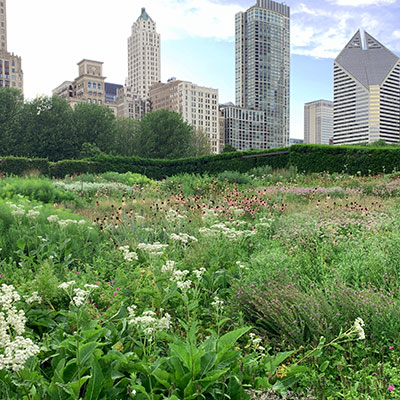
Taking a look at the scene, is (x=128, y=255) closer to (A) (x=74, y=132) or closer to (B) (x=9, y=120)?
(B) (x=9, y=120)

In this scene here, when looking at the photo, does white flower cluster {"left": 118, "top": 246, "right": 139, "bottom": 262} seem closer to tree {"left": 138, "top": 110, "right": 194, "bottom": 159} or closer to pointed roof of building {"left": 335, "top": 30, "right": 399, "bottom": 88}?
tree {"left": 138, "top": 110, "right": 194, "bottom": 159}

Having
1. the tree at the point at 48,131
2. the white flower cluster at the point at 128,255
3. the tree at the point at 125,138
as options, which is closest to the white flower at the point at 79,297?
the white flower cluster at the point at 128,255

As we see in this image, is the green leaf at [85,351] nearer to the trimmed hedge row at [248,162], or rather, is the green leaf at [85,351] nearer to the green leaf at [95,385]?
the green leaf at [95,385]

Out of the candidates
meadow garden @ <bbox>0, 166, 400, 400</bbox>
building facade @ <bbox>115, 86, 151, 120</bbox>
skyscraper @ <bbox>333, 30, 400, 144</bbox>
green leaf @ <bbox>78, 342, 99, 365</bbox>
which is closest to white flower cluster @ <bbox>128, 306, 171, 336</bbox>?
meadow garden @ <bbox>0, 166, 400, 400</bbox>

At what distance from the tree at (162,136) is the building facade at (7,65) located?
7326cm

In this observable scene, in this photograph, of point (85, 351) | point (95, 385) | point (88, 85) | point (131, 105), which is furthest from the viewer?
point (131, 105)

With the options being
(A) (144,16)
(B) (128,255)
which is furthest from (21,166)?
(A) (144,16)

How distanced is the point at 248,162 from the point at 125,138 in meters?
27.0

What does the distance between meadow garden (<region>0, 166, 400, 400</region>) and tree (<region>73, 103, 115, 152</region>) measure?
34.1 m

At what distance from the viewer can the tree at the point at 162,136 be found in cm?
4272

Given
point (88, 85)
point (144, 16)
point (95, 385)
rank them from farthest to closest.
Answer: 1. point (144, 16)
2. point (88, 85)
3. point (95, 385)

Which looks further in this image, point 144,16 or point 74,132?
point 144,16

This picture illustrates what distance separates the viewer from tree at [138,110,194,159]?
140 ft

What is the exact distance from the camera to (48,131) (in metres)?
36.0
